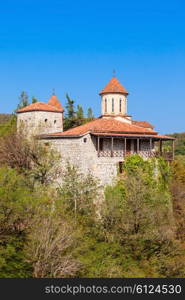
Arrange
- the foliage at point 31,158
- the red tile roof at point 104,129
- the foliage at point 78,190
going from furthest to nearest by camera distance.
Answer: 1. the foliage at point 31,158
2. the red tile roof at point 104,129
3. the foliage at point 78,190

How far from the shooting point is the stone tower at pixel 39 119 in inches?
1264

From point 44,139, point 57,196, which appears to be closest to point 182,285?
point 57,196

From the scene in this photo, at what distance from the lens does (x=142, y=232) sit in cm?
2550

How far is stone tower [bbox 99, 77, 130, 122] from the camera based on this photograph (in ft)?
131

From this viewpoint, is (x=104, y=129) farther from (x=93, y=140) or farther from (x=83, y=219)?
(x=83, y=219)

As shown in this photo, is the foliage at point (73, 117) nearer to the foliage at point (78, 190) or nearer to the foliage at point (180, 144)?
the foliage at point (78, 190)

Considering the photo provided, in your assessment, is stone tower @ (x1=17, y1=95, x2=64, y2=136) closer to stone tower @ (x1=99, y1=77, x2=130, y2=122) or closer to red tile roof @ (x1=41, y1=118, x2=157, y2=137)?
red tile roof @ (x1=41, y1=118, x2=157, y2=137)

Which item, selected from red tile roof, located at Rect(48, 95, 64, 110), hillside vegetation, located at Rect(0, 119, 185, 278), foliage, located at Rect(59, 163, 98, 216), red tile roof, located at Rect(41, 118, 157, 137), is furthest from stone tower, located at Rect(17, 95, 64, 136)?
red tile roof, located at Rect(48, 95, 64, 110)

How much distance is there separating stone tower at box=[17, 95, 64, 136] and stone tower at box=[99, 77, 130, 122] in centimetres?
788

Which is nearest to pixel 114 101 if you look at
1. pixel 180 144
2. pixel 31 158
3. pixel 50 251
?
pixel 31 158

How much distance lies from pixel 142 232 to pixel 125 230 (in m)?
1.06

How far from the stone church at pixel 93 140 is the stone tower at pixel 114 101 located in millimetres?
6589

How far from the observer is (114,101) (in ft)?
131

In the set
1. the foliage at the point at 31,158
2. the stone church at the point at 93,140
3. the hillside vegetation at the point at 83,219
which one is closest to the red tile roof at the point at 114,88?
the stone church at the point at 93,140
